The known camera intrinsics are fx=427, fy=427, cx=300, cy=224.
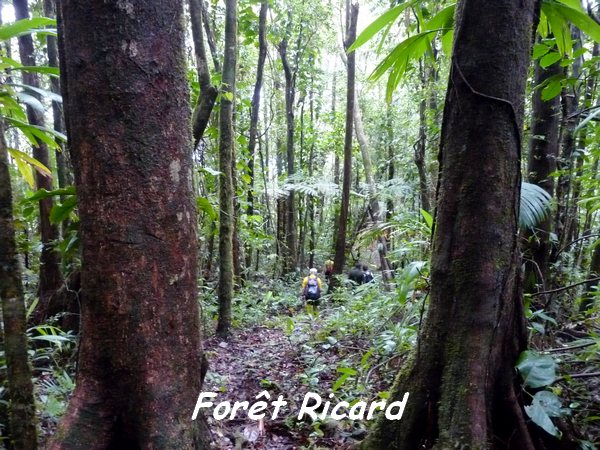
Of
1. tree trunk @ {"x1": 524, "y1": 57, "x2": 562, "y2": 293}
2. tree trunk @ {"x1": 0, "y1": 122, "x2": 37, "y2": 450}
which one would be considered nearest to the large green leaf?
tree trunk @ {"x1": 524, "y1": 57, "x2": 562, "y2": 293}

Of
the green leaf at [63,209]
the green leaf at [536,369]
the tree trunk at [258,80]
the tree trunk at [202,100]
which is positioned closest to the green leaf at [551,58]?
the green leaf at [536,369]

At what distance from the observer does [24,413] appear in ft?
7.00

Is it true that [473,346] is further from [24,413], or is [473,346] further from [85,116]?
[24,413]

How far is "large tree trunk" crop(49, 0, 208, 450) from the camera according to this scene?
5.88 ft

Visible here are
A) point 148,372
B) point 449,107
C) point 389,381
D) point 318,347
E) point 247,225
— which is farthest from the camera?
point 247,225

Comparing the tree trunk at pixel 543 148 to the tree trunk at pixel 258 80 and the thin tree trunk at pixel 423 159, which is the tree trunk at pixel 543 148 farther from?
the tree trunk at pixel 258 80

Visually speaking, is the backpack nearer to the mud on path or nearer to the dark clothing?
the dark clothing

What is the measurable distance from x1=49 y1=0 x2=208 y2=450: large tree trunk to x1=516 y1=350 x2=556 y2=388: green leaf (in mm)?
1712

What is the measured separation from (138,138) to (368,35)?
176 cm

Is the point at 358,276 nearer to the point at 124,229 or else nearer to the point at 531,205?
the point at 531,205

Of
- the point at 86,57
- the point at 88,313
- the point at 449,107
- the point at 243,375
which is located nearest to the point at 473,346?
the point at 449,107

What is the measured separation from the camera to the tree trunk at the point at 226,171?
7.09 m

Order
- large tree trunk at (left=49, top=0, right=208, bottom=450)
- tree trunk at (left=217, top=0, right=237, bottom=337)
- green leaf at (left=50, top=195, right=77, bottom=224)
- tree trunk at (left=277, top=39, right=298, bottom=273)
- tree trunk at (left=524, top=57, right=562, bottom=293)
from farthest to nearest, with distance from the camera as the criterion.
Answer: tree trunk at (left=277, top=39, right=298, bottom=273)
tree trunk at (left=217, top=0, right=237, bottom=337)
tree trunk at (left=524, top=57, right=562, bottom=293)
green leaf at (left=50, top=195, right=77, bottom=224)
large tree trunk at (left=49, top=0, right=208, bottom=450)

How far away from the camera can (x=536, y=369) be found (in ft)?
7.32
